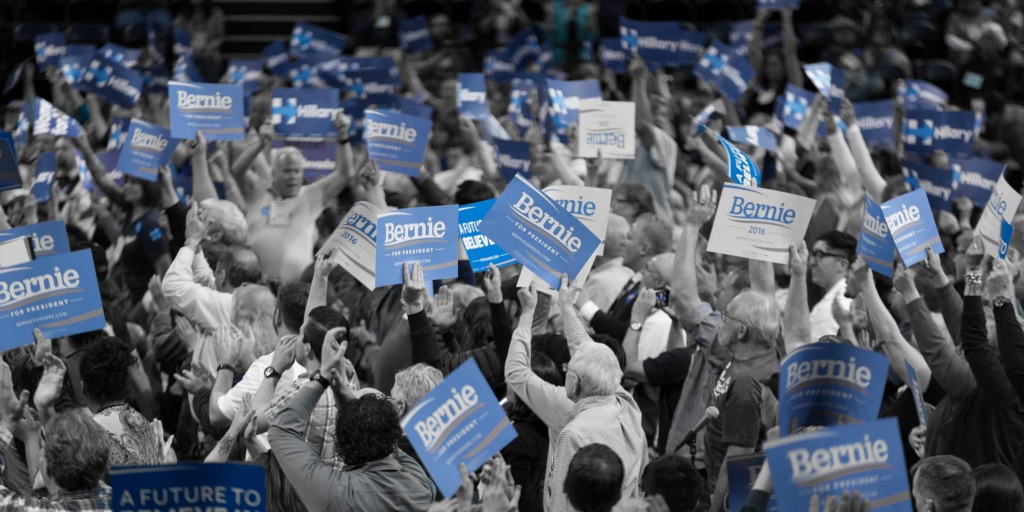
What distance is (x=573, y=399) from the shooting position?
4551 mm

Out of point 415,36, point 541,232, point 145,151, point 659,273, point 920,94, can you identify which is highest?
point 541,232

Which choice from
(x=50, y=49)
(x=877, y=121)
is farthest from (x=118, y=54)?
(x=877, y=121)

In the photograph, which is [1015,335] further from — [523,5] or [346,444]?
[523,5]

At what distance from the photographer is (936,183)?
798 centimetres

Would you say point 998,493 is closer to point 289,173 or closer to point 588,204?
point 588,204

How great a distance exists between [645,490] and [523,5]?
12.9m

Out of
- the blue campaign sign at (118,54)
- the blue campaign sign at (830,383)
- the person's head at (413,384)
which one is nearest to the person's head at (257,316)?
the person's head at (413,384)

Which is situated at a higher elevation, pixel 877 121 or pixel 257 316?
pixel 257 316

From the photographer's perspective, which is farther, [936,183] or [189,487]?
[936,183]

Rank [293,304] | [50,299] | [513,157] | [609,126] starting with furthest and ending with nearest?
[513,157], [609,126], [293,304], [50,299]

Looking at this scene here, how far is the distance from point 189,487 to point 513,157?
5.60m

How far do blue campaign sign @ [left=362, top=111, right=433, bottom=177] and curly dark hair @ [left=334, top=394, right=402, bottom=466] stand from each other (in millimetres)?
3830

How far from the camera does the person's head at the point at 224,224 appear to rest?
22.4 feet

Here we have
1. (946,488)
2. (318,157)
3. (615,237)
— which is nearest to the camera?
(946,488)
